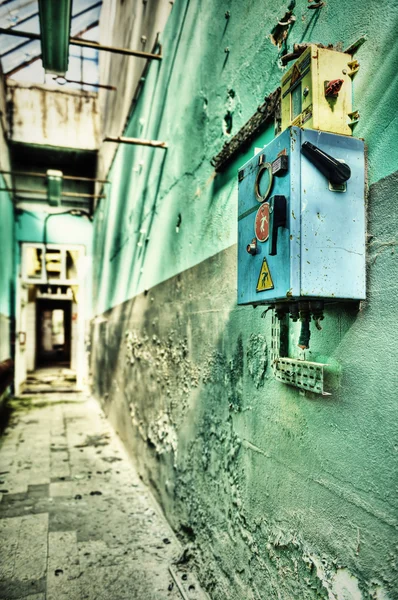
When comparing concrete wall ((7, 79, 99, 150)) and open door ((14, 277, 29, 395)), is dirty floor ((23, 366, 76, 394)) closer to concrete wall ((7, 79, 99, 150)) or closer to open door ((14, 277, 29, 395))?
open door ((14, 277, 29, 395))

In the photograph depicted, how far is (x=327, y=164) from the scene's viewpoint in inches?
43.3

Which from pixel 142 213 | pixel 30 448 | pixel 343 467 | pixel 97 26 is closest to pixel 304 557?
pixel 343 467

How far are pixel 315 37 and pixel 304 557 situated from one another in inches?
64.3

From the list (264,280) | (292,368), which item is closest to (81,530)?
(292,368)

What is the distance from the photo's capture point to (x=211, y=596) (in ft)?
6.84

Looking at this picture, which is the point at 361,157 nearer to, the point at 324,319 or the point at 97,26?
the point at 324,319

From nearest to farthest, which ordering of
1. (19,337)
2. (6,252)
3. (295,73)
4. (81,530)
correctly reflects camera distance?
(295,73) < (81,530) < (6,252) < (19,337)

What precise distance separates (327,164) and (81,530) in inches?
112

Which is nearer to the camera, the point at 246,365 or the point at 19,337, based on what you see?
the point at 246,365

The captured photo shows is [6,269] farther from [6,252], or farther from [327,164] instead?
[327,164]

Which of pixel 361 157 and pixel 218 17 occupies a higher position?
pixel 218 17

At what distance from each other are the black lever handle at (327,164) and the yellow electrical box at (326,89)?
8 cm

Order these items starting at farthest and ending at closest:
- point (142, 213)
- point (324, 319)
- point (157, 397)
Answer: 1. point (142, 213)
2. point (157, 397)
3. point (324, 319)

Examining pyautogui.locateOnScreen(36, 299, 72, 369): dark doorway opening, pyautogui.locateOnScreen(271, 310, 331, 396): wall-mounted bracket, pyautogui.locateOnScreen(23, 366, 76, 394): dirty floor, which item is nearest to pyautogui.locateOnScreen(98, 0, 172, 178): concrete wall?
pyautogui.locateOnScreen(271, 310, 331, 396): wall-mounted bracket
